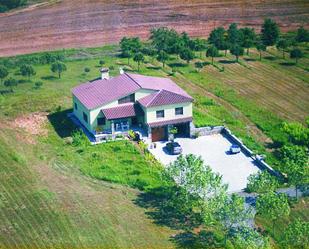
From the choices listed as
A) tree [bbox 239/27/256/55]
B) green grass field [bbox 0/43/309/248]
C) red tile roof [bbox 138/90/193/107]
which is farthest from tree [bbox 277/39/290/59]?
red tile roof [bbox 138/90/193/107]

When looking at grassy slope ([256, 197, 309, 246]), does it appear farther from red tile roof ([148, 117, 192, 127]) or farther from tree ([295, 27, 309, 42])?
tree ([295, 27, 309, 42])

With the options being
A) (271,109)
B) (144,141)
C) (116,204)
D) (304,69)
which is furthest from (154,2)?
(116,204)

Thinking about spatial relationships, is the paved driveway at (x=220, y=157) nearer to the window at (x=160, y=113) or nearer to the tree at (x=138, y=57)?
the window at (x=160, y=113)

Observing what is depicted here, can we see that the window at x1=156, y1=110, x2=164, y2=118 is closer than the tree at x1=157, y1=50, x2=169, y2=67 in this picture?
Yes

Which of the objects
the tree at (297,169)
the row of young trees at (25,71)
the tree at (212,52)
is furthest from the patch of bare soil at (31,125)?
the tree at (212,52)

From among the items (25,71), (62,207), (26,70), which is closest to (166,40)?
(26,70)

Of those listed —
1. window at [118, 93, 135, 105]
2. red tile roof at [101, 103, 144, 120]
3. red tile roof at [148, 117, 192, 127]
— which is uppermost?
window at [118, 93, 135, 105]

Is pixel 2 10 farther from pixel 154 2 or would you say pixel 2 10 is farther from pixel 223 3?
pixel 223 3

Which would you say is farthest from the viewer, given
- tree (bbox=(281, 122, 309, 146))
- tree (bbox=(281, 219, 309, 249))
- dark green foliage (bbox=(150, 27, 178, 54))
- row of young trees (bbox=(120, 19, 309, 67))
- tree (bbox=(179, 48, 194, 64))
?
dark green foliage (bbox=(150, 27, 178, 54))
